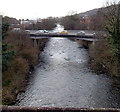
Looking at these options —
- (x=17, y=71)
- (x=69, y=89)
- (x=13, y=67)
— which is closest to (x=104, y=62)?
(x=69, y=89)

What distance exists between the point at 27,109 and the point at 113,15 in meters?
19.4

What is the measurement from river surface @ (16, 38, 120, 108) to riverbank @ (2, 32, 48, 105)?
2.56ft

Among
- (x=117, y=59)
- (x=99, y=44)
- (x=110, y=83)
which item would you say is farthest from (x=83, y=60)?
(x=110, y=83)

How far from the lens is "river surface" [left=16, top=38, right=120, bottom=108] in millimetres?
17000

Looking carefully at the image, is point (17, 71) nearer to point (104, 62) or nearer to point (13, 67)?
point (13, 67)

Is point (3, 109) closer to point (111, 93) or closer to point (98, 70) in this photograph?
point (111, 93)

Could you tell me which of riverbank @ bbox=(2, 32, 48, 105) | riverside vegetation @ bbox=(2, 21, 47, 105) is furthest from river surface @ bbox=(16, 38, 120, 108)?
riverside vegetation @ bbox=(2, 21, 47, 105)

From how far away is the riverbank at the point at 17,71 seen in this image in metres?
18.2

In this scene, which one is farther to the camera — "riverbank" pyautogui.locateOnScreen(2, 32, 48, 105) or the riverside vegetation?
the riverside vegetation

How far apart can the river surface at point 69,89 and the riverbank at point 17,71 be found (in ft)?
2.56

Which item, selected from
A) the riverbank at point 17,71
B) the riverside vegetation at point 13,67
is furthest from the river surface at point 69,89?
the riverside vegetation at point 13,67

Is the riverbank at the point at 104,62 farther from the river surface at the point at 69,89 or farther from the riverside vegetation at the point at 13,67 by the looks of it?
the riverside vegetation at the point at 13,67

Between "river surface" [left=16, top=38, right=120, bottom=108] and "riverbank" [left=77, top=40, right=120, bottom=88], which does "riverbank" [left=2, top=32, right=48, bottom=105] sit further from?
"riverbank" [left=77, top=40, right=120, bottom=88]

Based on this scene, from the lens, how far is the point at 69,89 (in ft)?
65.8
